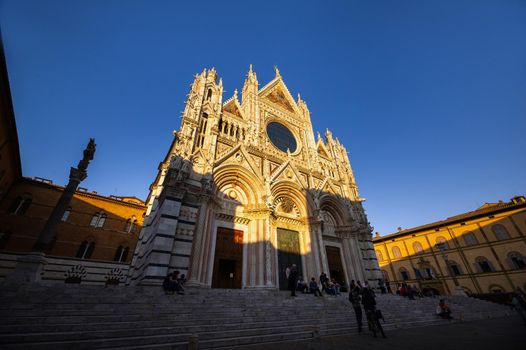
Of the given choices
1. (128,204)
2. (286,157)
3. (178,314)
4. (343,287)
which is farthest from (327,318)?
(128,204)

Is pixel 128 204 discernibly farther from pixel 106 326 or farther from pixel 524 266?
pixel 524 266

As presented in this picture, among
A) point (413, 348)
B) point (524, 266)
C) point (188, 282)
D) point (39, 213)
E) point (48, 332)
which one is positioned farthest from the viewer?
point (524, 266)

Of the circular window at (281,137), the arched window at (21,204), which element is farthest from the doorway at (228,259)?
the arched window at (21,204)

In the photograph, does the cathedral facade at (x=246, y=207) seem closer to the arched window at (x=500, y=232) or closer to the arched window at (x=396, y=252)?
the arched window at (x=396, y=252)

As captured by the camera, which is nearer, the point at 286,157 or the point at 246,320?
the point at 246,320

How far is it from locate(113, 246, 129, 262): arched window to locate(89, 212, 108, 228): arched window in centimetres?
303

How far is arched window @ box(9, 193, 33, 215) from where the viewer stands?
17.6 metres

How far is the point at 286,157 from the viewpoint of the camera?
60.6 ft

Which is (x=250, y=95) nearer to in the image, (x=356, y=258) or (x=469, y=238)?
(x=356, y=258)

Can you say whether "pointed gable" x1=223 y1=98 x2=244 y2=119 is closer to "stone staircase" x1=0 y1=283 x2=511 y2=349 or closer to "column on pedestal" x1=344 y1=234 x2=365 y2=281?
"column on pedestal" x1=344 y1=234 x2=365 y2=281

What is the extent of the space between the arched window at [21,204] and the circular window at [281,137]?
71.6ft

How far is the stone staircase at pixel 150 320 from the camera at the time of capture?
3953 millimetres

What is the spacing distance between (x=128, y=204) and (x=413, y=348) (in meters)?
25.7

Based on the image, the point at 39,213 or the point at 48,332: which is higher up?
the point at 39,213
